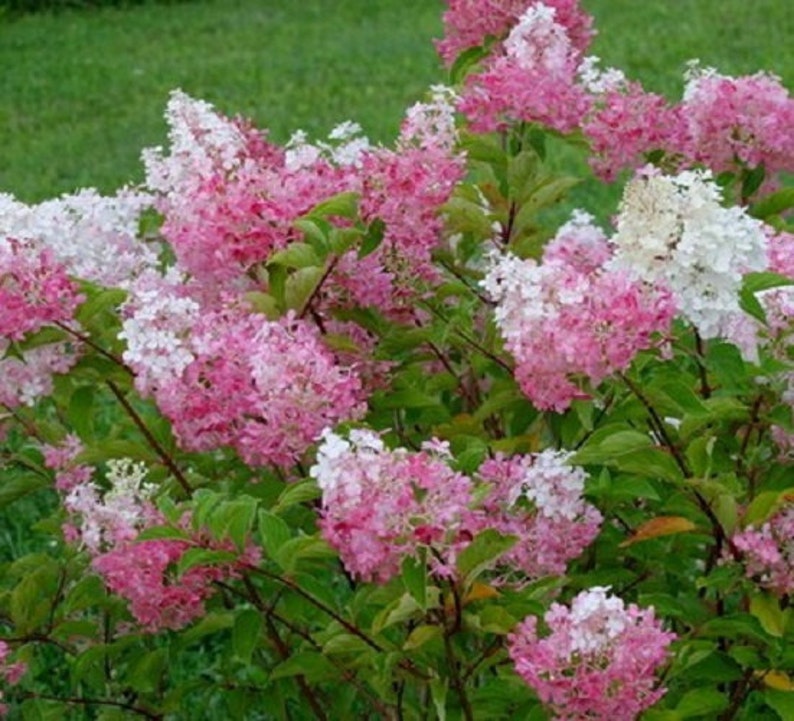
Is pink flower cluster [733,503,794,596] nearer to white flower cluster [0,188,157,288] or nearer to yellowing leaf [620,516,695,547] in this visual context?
yellowing leaf [620,516,695,547]

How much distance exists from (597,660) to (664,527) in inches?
12.2

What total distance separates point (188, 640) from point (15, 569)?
311mm

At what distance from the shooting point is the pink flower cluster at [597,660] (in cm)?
172

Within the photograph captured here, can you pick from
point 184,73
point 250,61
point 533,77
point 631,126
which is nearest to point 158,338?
point 533,77

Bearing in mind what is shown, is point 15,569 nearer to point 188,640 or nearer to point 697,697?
point 188,640

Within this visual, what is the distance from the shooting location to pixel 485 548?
176 cm

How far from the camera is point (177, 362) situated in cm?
190

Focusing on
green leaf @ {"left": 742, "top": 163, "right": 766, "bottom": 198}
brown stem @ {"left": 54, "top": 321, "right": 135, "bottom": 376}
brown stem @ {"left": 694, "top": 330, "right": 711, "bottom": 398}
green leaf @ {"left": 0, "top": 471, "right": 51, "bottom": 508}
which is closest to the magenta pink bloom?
green leaf @ {"left": 742, "top": 163, "right": 766, "bottom": 198}

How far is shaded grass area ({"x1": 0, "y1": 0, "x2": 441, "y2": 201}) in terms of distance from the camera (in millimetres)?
8602

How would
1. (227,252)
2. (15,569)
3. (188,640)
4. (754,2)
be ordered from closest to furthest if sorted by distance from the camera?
(227,252), (188,640), (15,569), (754,2)

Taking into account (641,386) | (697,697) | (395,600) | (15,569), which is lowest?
(15,569)

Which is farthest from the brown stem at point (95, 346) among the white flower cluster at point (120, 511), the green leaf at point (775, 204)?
the green leaf at point (775, 204)

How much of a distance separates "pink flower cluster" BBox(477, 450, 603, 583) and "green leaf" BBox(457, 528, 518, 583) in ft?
0.61

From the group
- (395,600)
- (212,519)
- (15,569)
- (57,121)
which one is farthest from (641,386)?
(57,121)
